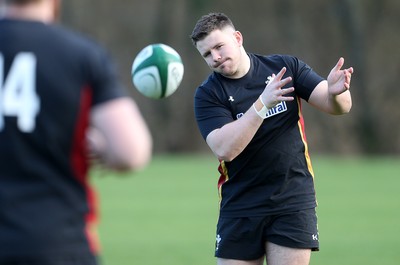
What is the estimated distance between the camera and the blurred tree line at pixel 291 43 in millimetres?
32562

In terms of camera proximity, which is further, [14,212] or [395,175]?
[395,175]

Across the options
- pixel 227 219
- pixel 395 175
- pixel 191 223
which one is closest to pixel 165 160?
pixel 395 175

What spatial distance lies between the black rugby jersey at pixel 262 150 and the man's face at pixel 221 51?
0.14 m

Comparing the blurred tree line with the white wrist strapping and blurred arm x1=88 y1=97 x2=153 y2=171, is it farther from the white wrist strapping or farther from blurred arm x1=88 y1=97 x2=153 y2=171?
blurred arm x1=88 y1=97 x2=153 y2=171

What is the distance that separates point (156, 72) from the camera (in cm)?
565

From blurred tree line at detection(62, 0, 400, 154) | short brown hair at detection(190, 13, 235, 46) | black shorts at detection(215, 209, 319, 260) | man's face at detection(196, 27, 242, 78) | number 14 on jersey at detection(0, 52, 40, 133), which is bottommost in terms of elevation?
black shorts at detection(215, 209, 319, 260)

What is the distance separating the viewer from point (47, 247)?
328 cm

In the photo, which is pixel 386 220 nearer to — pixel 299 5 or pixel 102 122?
pixel 102 122

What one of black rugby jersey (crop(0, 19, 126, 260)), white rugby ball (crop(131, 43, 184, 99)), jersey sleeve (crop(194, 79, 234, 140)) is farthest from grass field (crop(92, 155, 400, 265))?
black rugby jersey (crop(0, 19, 126, 260))

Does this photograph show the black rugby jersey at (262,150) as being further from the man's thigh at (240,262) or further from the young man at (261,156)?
the man's thigh at (240,262)

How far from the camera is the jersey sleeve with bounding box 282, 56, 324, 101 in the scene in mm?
5660

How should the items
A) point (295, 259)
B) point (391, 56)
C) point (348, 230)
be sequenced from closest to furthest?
point (295, 259)
point (348, 230)
point (391, 56)

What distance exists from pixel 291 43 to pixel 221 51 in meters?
29.0

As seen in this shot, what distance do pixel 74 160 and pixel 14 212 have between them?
0.88ft
